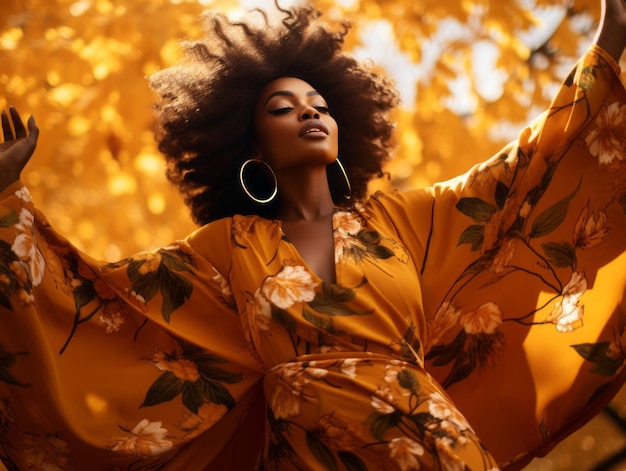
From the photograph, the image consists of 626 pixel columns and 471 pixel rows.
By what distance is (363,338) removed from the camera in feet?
4.63

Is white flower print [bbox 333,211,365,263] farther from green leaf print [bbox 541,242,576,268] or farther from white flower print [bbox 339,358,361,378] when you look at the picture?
green leaf print [bbox 541,242,576,268]

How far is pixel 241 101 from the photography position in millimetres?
1762

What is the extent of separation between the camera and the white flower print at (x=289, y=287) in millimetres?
1456

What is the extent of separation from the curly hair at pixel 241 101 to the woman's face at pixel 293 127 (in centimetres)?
7

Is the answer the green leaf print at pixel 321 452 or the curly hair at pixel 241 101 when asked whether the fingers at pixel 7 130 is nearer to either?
the curly hair at pixel 241 101

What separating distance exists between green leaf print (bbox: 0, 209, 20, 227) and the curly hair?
0.48 meters

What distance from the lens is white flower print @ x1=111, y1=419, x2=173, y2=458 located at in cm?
148

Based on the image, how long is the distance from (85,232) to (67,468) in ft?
3.56

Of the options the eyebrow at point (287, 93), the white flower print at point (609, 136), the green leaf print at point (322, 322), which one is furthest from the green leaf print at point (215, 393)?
the white flower print at point (609, 136)

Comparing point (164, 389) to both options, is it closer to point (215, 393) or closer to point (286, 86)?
point (215, 393)

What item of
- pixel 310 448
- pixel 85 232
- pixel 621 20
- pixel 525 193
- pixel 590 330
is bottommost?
pixel 85 232

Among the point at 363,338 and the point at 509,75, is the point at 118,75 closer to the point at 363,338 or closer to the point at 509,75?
the point at 509,75

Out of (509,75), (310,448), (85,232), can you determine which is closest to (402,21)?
(509,75)

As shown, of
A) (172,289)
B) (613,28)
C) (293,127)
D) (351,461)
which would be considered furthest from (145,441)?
(613,28)
